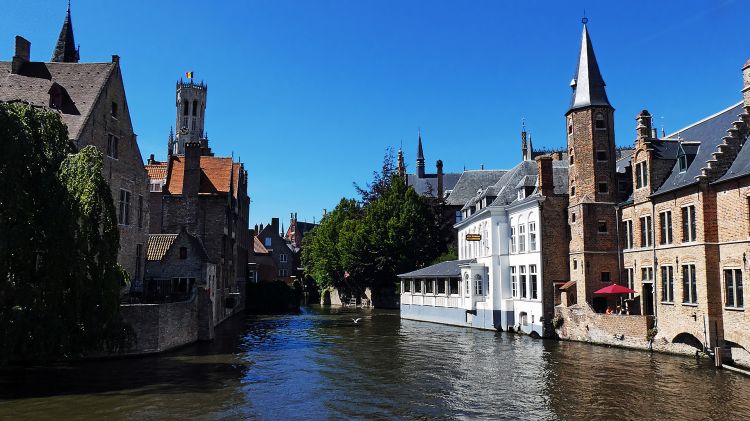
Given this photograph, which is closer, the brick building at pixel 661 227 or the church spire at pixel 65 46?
the brick building at pixel 661 227

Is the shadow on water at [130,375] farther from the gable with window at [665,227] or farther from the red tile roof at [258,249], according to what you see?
the red tile roof at [258,249]

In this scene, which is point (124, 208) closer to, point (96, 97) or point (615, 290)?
point (96, 97)

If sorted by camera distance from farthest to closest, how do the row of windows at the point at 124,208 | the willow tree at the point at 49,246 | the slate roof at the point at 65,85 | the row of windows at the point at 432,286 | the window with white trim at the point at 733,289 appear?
the row of windows at the point at 432,286 → the row of windows at the point at 124,208 → the slate roof at the point at 65,85 → the window with white trim at the point at 733,289 → the willow tree at the point at 49,246

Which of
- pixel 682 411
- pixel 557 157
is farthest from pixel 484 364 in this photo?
pixel 557 157

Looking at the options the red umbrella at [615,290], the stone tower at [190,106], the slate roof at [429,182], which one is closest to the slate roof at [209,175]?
the red umbrella at [615,290]

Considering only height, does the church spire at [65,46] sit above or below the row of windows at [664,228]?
above

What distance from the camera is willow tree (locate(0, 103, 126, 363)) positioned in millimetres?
19125

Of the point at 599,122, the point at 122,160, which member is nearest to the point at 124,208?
the point at 122,160

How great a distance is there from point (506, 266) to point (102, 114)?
25729 millimetres

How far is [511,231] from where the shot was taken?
38.3 meters

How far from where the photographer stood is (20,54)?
3114 cm

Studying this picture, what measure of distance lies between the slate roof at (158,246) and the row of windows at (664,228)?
88.9 ft

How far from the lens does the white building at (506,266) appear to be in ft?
113

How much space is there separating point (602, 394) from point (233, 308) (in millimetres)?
37223
